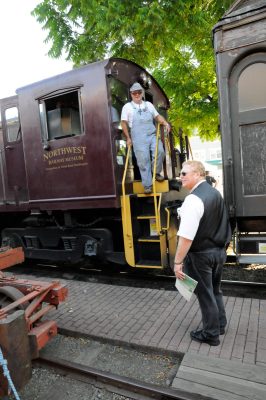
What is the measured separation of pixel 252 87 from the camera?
4.16 meters

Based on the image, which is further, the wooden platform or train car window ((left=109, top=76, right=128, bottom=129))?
train car window ((left=109, top=76, right=128, bottom=129))

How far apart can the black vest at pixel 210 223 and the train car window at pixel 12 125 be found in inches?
173

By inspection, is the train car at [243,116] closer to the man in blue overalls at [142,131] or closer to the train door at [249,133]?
the train door at [249,133]

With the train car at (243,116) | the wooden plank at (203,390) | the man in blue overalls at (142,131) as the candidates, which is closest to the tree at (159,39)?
the man in blue overalls at (142,131)

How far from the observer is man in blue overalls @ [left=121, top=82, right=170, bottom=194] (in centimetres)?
534

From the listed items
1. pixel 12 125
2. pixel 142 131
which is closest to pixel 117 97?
pixel 142 131

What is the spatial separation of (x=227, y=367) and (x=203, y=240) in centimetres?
112

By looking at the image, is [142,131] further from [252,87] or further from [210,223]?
[210,223]

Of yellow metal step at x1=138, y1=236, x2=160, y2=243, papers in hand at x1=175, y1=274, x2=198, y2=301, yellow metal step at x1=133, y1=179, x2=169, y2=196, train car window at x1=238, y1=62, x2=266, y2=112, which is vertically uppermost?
train car window at x1=238, y1=62, x2=266, y2=112

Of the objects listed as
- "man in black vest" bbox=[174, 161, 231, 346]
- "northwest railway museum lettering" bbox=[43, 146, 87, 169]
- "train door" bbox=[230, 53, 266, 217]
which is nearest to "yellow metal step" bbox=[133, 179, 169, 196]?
"northwest railway museum lettering" bbox=[43, 146, 87, 169]

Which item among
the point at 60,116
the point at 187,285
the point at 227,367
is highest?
the point at 60,116

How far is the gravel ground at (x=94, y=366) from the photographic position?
295 centimetres

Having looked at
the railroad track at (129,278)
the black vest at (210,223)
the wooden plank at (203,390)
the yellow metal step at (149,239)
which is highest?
the black vest at (210,223)

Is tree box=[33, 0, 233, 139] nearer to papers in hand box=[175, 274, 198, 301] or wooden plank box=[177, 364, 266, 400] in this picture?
papers in hand box=[175, 274, 198, 301]
